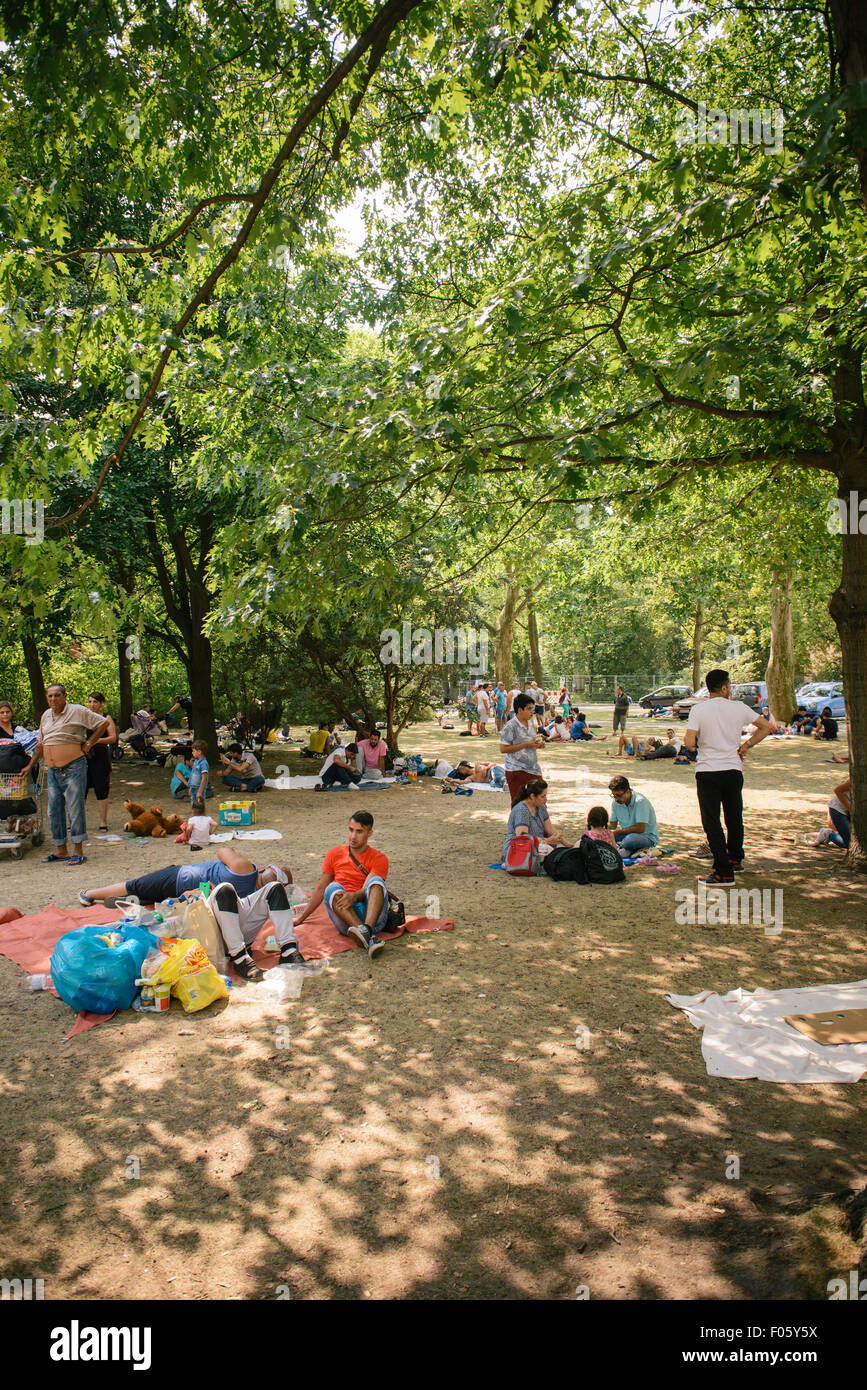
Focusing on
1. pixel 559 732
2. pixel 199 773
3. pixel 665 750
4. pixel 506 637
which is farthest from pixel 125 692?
pixel 665 750

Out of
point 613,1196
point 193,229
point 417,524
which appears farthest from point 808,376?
point 613,1196

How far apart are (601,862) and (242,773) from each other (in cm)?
879

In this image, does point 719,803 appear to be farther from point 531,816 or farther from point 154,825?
point 154,825

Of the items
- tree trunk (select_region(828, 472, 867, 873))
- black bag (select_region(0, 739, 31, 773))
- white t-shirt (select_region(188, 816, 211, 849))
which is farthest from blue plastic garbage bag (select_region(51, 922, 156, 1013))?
tree trunk (select_region(828, 472, 867, 873))

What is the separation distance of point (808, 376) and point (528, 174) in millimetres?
5352

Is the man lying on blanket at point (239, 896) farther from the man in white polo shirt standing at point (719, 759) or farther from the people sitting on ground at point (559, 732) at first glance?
the people sitting on ground at point (559, 732)

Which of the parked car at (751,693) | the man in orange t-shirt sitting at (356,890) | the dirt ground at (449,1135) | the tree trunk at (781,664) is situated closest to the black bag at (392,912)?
the man in orange t-shirt sitting at (356,890)

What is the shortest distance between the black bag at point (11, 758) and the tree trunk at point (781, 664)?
19768 mm

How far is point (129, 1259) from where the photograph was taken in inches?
124

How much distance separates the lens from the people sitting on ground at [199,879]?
6.78m

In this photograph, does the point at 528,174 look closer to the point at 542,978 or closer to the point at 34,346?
the point at 34,346

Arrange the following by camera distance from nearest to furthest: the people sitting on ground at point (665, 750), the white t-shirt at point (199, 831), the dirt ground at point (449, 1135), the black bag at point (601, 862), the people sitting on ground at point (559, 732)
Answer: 1. the dirt ground at point (449, 1135)
2. the black bag at point (601, 862)
3. the white t-shirt at point (199, 831)
4. the people sitting on ground at point (665, 750)
5. the people sitting on ground at point (559, 732)

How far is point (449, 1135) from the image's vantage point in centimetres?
399

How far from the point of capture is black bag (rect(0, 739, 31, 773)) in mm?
10320
